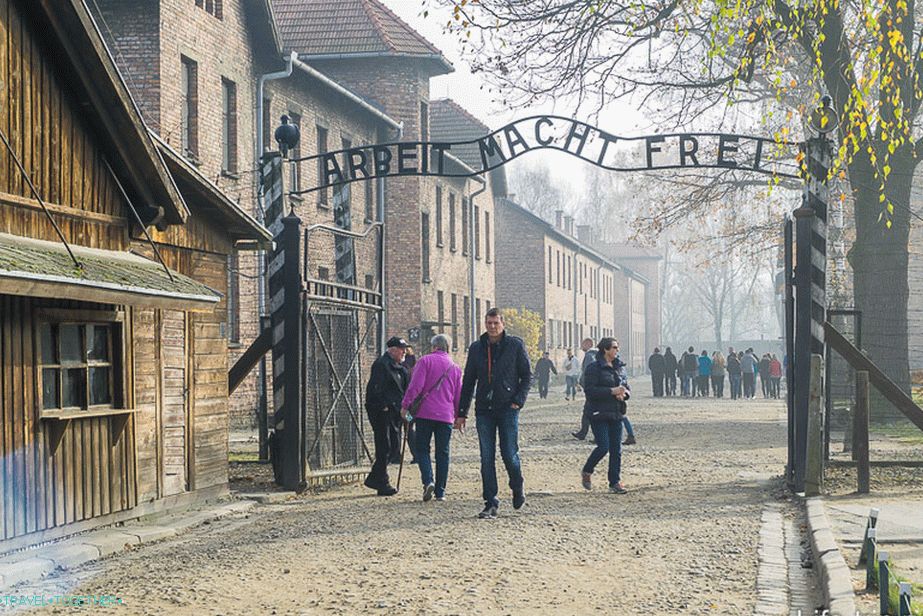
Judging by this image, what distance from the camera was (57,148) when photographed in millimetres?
11281

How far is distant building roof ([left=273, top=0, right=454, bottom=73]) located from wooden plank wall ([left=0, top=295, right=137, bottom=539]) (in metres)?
28.0

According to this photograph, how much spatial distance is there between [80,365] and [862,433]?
8372 mm

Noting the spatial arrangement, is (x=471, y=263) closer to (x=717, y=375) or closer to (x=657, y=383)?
(x=657, y=383)

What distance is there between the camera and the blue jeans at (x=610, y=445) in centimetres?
1532

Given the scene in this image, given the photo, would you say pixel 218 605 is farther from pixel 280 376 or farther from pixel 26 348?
pixel 280 376

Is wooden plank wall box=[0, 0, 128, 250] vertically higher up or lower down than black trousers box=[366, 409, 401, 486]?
higher up

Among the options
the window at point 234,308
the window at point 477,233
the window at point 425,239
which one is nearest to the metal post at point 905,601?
the window at point 234,308

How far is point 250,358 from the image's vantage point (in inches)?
642

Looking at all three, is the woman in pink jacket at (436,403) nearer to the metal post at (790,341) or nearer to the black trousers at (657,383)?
the metal post at (790,341)

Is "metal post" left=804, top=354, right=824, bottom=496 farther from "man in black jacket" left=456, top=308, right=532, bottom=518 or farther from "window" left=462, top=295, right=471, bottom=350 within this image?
"window" left=462, top=295, right=471, bottom=350

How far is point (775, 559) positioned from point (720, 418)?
22.8m

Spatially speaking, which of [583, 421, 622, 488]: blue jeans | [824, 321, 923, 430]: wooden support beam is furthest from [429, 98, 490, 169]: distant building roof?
[824, 321, 923, 430]: wooden support beam

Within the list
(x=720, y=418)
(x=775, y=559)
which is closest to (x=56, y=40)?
(x=775, y=559)

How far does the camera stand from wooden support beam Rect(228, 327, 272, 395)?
1605 cm
